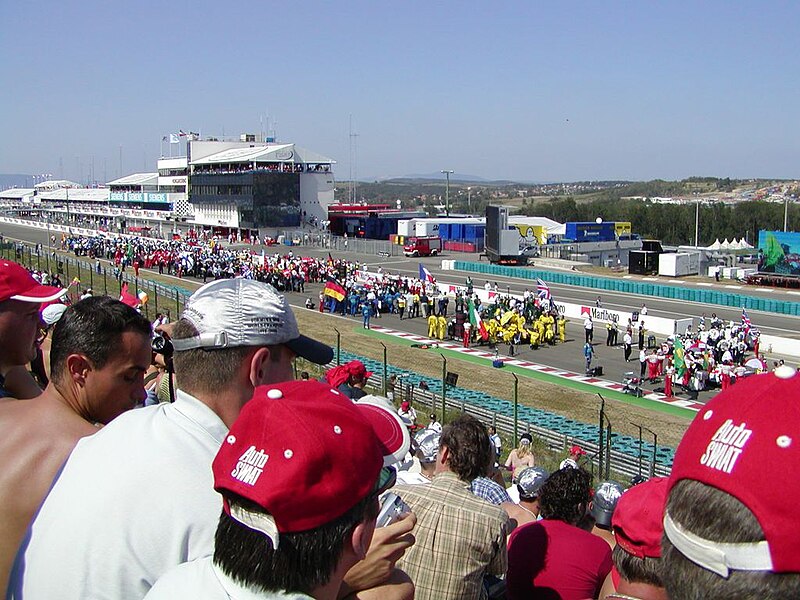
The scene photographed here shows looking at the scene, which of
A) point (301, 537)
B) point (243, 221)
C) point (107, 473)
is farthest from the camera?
point (243, 221)

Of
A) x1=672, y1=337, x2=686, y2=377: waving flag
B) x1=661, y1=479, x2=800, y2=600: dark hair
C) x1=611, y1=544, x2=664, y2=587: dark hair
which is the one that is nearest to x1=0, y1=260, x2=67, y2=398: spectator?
x1=611, y1=544, x2=664, y2=587: dark hair

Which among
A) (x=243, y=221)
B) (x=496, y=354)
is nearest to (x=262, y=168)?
(x=243, y=221)

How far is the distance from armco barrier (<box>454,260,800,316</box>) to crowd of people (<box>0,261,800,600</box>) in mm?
37652

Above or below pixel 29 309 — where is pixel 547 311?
below

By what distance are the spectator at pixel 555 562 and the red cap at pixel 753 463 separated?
2.60 meters

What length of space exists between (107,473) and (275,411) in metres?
0.75

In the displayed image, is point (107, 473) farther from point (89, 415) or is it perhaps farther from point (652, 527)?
point (652, 527)

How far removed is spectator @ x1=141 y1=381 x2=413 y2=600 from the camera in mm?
1857

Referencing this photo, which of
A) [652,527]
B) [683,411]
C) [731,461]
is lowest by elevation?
[683,411]

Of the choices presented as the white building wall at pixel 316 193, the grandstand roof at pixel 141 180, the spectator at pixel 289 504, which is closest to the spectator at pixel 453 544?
the spectator at pixel 289 504

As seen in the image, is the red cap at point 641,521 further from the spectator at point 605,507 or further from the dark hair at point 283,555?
the spectator at point 605,507

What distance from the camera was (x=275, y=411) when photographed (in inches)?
78.4

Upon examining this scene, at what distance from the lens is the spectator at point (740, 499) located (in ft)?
4.37

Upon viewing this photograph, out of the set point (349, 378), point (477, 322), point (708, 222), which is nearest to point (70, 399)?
point (349, 378)
